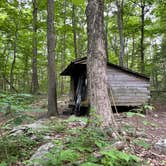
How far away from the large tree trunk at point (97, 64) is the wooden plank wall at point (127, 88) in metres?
6.32

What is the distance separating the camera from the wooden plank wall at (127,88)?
12.8 meters

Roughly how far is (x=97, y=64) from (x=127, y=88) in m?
6.88

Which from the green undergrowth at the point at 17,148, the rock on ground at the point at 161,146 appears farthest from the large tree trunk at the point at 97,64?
the green undergrowth at the point at 17,148

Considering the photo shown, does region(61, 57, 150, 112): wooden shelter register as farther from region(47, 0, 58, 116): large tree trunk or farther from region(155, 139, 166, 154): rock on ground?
region(155, 139, 166, 154): rock on ground

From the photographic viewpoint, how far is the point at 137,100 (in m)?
13.0

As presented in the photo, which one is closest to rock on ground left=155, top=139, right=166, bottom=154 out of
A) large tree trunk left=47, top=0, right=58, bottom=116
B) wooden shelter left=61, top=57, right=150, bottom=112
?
large tree trunk left=47, top=0, right=58, bottom=116

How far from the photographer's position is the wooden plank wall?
12.8 metres

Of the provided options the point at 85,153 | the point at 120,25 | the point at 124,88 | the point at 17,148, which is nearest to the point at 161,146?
the point at 85,153

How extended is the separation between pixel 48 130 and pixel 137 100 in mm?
7597

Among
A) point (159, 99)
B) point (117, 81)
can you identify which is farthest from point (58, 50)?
point (117, 81)

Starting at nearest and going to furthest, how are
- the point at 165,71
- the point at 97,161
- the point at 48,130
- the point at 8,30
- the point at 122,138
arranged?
the point at 97,161, the point at 122,138, the point at 48,130, the point at 8,30, the point at 165,71

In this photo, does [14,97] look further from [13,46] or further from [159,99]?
[13,46]

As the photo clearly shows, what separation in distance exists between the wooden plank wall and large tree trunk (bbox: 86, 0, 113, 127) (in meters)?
6.32

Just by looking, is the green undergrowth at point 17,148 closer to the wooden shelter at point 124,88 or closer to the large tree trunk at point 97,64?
the large tree trunk at point 97,64
